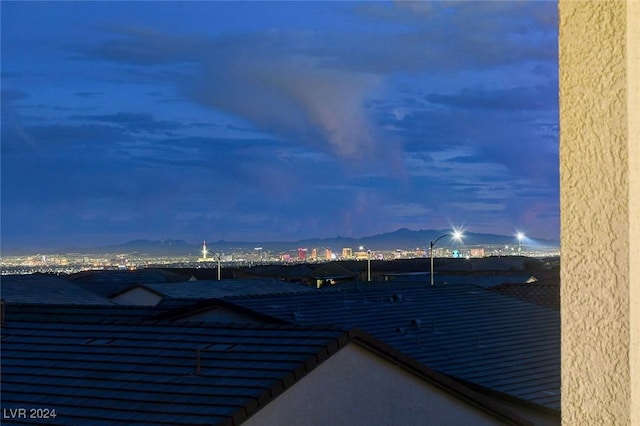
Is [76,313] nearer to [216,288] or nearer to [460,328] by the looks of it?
[460,328]

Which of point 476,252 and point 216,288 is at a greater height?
point 476,252

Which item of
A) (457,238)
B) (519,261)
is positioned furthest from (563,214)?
(519,261)

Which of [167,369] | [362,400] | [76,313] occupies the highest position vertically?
[76,313]

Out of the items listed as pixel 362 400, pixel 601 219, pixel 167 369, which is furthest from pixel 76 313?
pixel 601 219

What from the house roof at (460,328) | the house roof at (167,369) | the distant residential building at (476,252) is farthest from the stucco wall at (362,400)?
Answer: the distant residential building at (476,252)

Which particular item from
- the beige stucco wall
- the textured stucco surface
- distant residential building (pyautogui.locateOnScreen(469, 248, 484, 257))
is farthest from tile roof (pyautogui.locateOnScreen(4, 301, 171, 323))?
distant residential building (pyautogui.locateOnScreen(469, 248, 484, 257))

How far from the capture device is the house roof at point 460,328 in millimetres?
17703

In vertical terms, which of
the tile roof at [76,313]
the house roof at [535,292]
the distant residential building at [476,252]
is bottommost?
the tile roof at [76,313]

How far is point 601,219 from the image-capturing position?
2.01 metres

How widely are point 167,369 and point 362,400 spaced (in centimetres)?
276

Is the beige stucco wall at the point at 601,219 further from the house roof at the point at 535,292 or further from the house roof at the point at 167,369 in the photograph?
the house roof at the point at 535,292

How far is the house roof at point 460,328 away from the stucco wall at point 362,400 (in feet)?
10.4

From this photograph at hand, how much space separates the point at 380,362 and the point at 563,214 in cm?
1088

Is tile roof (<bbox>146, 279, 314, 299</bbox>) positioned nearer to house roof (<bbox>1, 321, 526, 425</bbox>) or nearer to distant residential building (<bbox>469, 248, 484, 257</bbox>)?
house roof (<bbox>1, 321, 526, 425</bbox>)
